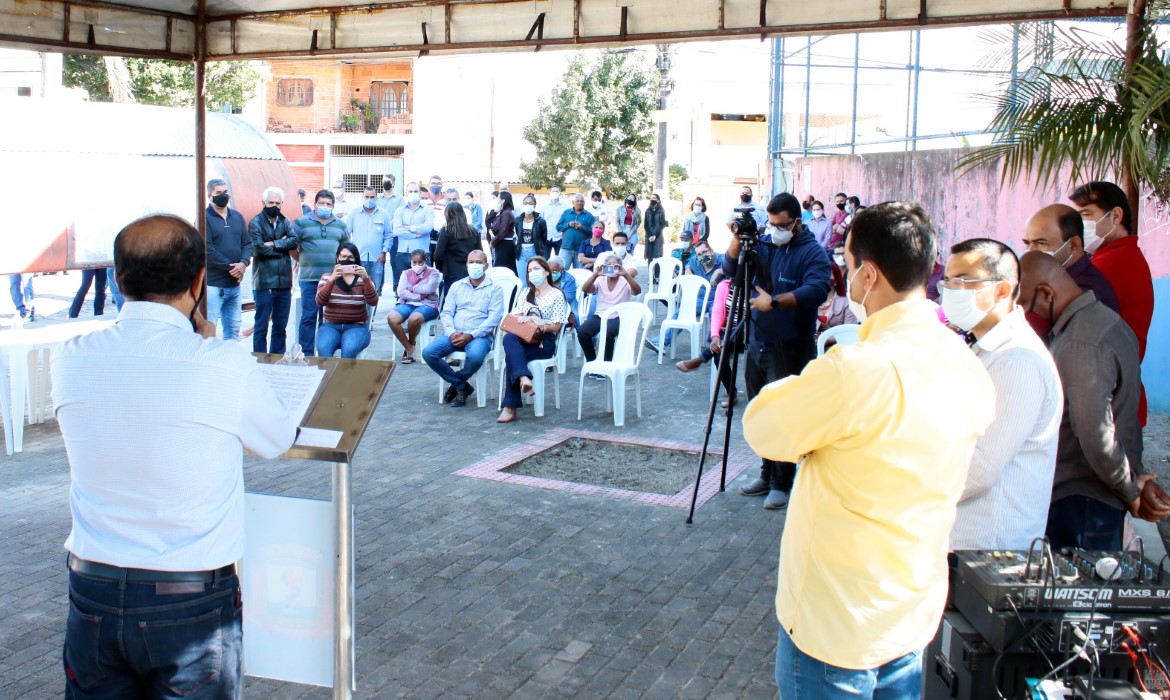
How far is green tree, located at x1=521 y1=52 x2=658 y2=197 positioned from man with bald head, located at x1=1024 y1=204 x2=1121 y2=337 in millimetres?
28893

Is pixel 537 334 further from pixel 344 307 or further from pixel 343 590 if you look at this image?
pixel 343 590

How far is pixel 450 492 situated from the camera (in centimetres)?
658

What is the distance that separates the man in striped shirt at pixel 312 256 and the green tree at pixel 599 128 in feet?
72.6

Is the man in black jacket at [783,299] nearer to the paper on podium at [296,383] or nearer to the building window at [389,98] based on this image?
the paper on podium at [296,383]

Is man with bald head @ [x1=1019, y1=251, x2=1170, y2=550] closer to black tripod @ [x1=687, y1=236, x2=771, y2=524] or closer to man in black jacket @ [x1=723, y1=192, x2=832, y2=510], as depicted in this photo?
black tripod @ [x1=687, y1=236, x2=771, y2=524]

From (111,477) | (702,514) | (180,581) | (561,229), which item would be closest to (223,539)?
(180,581)

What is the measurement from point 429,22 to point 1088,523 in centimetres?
510

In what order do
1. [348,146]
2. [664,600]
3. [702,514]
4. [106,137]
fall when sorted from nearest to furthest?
1. [664,600]
2. [702,514]
3. [106,137]
4. [348,146]

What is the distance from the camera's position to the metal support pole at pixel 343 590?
10.7 ft

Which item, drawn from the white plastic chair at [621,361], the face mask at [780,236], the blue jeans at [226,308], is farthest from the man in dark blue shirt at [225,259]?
the face mask at [780,236]

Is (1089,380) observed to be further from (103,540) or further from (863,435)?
(103,540)

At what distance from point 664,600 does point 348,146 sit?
3590cm

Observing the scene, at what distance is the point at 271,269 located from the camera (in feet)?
34.5

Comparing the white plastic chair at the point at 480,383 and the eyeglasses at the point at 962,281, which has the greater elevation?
the eyeglasses at the point at 962,281
